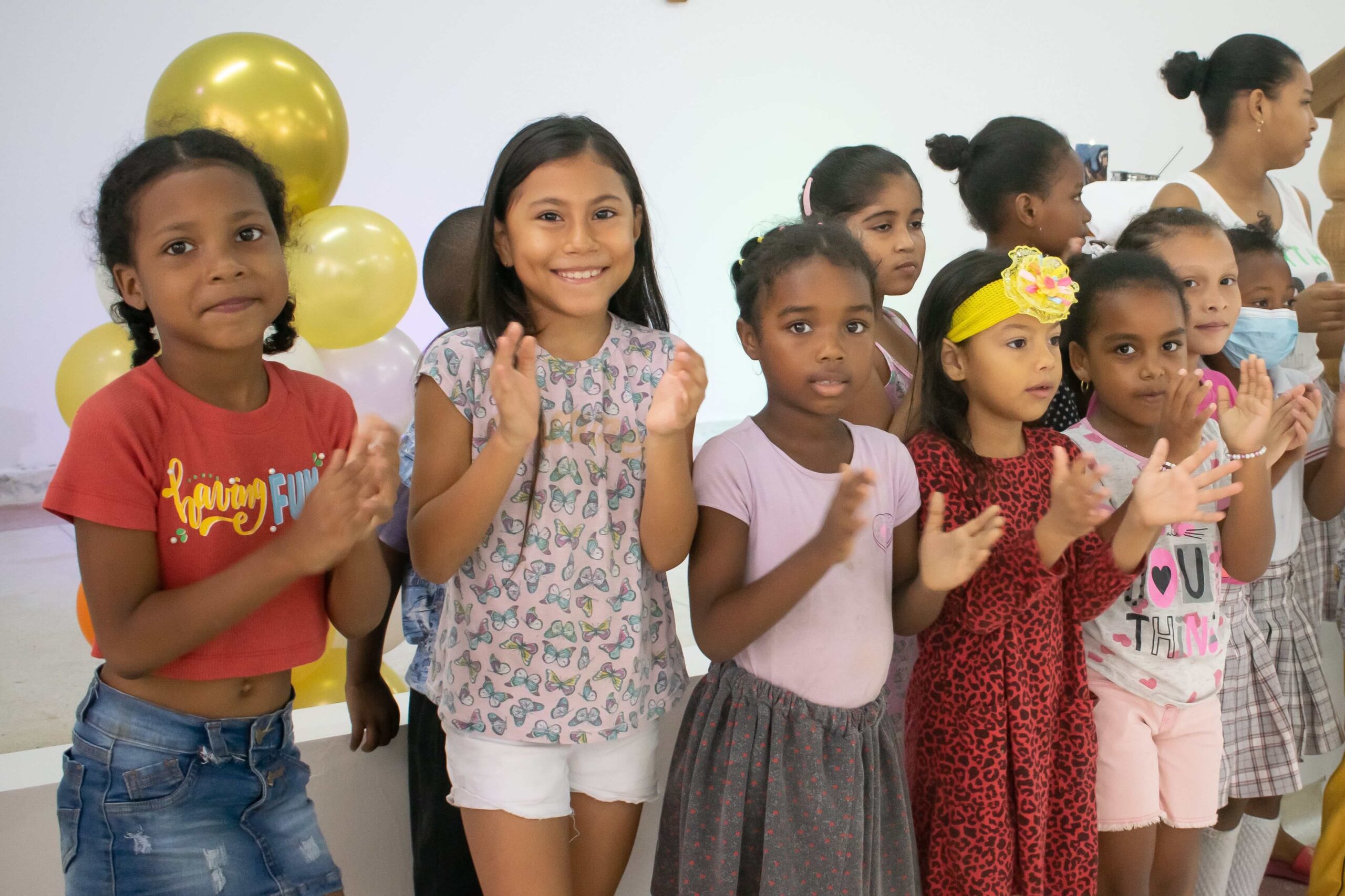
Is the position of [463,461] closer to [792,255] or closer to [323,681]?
[792,255]

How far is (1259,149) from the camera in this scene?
247 cm

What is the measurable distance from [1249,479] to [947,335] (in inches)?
21.8

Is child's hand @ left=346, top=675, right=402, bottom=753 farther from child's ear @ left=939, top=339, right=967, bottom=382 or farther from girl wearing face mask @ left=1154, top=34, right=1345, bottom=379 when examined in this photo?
girl wearing face mask @ left=1154, top=34, right=1345, bottom=379

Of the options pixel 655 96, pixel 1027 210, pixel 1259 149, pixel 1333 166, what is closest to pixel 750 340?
pixel 1027 210

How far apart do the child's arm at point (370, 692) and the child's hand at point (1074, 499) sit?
92 cm

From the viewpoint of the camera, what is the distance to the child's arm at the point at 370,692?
1.61 m

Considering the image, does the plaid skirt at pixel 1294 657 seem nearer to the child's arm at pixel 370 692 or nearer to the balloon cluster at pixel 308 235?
the child's arm at pixel 370 692

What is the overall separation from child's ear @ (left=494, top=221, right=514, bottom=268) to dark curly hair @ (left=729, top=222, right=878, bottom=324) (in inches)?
13.9

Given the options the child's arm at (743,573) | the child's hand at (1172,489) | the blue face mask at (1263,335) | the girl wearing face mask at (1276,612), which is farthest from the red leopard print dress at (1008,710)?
the blue face mask at (1263,335)

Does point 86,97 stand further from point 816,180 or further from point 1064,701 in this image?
point 1064,701

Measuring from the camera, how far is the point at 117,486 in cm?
117

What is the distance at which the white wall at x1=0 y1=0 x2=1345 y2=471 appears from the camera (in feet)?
13.6

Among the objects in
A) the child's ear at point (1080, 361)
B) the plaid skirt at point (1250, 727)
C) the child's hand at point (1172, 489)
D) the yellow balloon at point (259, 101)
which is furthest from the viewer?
the yellow balloon at point (259, 101)

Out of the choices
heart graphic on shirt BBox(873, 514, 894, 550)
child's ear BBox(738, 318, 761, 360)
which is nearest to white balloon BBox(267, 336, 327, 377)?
child's ear BBox(738, 318, 761, 360)
